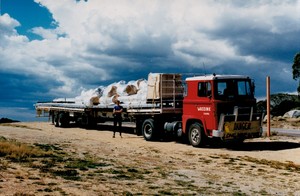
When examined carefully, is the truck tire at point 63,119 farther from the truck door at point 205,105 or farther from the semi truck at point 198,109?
the truck door at point 205,105

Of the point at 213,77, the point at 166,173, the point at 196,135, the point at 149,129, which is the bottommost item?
the point at 166,173

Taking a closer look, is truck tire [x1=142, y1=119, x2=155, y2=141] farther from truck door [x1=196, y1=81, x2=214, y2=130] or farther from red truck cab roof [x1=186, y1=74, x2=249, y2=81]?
red truck cab roof [x1=186, y1=74, x2=249, y2=81]

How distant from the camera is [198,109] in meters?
18.7

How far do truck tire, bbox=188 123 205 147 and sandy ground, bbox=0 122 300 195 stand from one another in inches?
18.3

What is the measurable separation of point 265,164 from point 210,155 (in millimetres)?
2456

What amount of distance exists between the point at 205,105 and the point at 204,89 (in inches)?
28.0

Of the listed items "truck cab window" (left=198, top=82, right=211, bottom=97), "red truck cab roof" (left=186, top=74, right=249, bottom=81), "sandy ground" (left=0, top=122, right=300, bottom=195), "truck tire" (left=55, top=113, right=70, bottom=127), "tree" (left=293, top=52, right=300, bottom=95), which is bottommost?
"sandy ground" (left=0, top=122, right=300, bottom=195)

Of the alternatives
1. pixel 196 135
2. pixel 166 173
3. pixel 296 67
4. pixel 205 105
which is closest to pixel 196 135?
pixel 196 135

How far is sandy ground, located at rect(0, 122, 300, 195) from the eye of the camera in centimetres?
945

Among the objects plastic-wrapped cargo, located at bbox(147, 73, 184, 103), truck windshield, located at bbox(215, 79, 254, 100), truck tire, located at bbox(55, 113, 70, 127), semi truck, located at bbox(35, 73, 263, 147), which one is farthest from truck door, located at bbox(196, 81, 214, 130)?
truck tire, located at bbox(55, 113, 70, 127)

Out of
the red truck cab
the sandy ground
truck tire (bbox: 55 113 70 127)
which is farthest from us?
truck tire (bbox: 55 113 70 127)

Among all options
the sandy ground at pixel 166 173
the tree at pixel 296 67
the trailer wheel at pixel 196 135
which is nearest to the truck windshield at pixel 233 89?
the trailer wheel at pixel 196 135

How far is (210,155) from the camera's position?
16406 millimetres

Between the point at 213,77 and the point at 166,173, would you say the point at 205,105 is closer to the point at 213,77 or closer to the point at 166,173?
the point at 213,77
